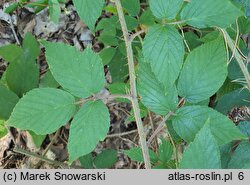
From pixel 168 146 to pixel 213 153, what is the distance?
0.40 m

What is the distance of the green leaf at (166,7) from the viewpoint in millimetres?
980

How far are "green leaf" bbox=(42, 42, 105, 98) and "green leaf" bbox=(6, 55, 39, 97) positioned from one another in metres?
0.55

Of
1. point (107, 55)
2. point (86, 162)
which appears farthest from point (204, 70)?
point (86, 162)

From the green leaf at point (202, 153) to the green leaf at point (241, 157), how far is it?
0.20 m

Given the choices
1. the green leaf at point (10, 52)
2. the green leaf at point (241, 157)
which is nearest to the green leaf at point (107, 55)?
the green leaf at point (10, 52)

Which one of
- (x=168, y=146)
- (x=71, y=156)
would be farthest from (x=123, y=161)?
(x=71, y=156)

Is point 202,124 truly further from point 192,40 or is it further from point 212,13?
point 192,40

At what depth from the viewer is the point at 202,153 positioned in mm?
913

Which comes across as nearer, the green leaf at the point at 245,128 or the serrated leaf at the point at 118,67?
the green leaf at the point at 245,128

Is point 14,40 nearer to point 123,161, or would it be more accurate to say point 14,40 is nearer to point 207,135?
point 123,161

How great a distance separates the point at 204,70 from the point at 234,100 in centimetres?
36

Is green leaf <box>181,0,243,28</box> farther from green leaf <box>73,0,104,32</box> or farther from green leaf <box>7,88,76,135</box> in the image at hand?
green leaf <box>7,88,76,135</box>

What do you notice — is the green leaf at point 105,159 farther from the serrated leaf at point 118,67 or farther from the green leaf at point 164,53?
the green leaf at point 164,53

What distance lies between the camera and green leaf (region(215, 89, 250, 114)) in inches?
53.4
